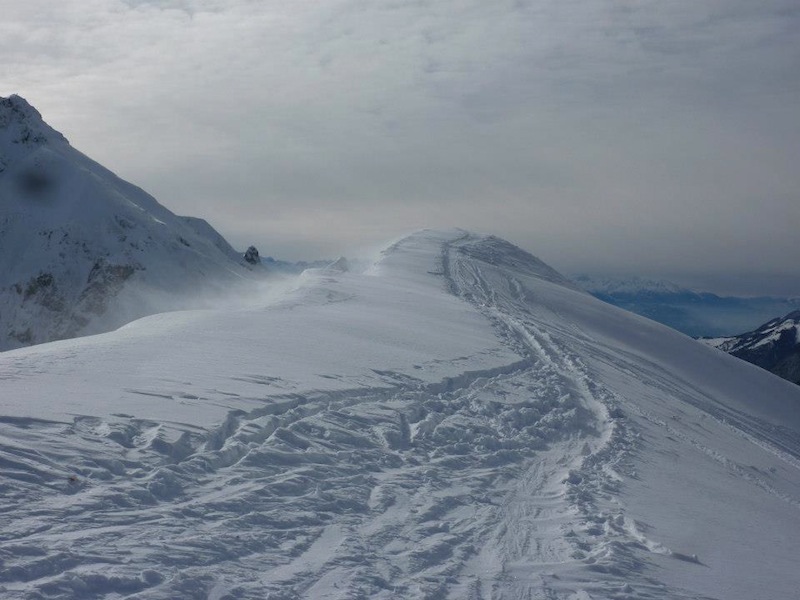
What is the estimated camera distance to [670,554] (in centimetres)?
753

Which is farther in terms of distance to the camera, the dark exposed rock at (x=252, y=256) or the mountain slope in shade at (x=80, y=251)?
the dark exposed rock at (x=252, y=256)

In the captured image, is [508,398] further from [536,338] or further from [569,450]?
[536,338]

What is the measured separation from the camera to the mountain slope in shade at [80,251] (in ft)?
165

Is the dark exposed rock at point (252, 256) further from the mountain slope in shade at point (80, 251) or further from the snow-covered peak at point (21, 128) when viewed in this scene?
the snow-covered peak at point (21, 128)

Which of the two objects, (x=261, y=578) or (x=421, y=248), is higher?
(x=421, y=248)

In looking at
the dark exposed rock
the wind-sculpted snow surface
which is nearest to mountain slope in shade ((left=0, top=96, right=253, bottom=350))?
the dark exposed rock

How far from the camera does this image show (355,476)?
8.48 meters

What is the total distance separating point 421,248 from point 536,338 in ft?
86.3

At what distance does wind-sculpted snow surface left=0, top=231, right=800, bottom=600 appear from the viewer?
604cm

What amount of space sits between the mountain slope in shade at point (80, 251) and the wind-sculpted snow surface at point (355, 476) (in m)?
34.9

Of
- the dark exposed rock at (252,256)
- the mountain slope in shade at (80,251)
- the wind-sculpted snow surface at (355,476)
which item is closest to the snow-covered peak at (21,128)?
the mountain slope in shade at (80,251)

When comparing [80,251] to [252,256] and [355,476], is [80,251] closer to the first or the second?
[252,256]

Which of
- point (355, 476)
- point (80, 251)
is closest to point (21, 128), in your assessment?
point (80, 251)

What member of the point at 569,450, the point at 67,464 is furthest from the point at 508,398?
the point at 67,464
